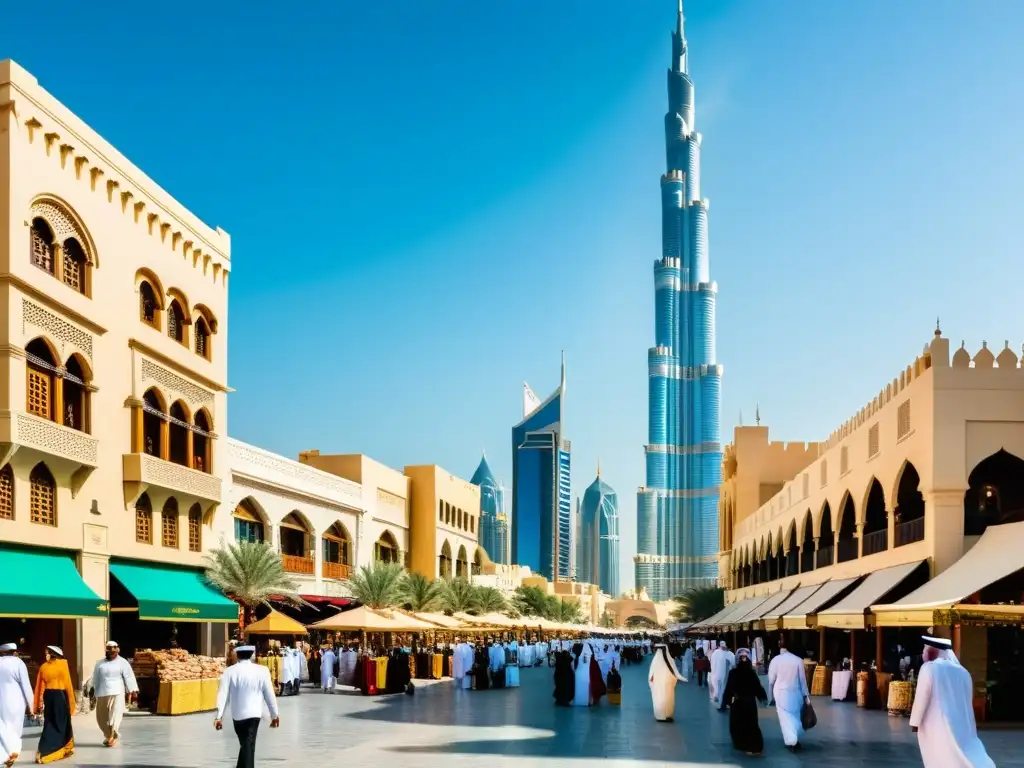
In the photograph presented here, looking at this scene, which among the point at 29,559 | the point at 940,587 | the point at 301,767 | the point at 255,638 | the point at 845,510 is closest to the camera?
the point at 301,767

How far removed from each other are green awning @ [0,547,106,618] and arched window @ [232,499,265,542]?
13704 millimetres

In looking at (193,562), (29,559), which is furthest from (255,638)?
(29,559)

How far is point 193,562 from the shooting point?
107ft

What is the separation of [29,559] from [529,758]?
43.1 feet

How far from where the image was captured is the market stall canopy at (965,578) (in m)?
20.1

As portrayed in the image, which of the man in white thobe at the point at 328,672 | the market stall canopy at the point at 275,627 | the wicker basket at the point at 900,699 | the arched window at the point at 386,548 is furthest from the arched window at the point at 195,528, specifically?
the arched window at the point at 386,548

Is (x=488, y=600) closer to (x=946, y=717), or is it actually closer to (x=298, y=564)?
(x=298, y=564)

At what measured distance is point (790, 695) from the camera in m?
16.6

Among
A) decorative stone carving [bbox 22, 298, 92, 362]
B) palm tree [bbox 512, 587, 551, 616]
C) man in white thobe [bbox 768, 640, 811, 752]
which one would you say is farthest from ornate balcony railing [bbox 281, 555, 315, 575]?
palm tree [bbox 512, 587, 551, 616]

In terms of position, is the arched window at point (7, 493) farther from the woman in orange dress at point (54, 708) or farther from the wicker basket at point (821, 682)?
the wicker basket at point (821, 682)

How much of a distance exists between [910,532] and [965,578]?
5.19m

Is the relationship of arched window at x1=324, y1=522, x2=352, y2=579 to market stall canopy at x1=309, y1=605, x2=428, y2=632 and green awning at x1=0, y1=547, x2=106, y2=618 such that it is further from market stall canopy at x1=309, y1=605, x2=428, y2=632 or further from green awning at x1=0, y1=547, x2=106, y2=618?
green awning at x1=0, y1=547, x2=106, y2=618

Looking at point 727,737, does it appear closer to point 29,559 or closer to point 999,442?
point 999,442

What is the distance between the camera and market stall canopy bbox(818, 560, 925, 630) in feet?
80.2
